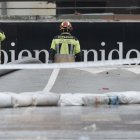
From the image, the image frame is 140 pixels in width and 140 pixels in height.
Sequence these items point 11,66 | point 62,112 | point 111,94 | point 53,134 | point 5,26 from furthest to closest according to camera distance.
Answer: point 5,26 < point 11,66 < point 111,94 < point 62,112 < point 53,134

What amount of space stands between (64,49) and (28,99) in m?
4.74

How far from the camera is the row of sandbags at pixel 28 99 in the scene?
8.48 meters

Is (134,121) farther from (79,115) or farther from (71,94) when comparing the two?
(71,94)

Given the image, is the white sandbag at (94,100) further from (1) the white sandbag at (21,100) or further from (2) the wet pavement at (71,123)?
(1) the white sandbag at (21,100)

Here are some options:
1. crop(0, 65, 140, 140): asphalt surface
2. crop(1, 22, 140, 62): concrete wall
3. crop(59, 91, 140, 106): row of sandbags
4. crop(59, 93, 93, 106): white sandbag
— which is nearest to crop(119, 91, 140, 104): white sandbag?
crop(59, 91, 140, 106): row of sandbags

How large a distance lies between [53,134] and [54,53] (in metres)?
6.69

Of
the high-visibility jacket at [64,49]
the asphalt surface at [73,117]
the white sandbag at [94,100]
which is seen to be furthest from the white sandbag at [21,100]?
the high-visibility jacket at [64,49]

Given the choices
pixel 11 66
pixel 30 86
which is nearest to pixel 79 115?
pixel 30 86

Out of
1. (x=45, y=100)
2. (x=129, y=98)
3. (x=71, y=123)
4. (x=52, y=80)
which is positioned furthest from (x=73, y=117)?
(x=52, y=80)

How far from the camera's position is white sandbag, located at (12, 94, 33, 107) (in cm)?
852

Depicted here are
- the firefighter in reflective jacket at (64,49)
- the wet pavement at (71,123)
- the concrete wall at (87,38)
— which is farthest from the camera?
the concrete wall at (87,38)

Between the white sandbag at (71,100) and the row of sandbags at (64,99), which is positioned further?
the white sandbag at (71,100)

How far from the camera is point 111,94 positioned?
890 centimetres

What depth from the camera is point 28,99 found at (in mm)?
8562
